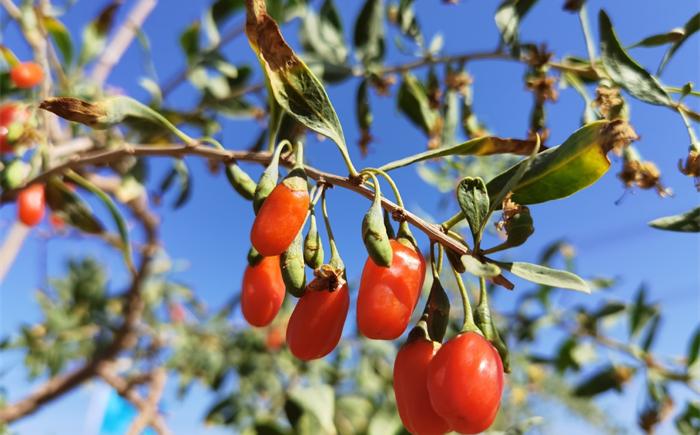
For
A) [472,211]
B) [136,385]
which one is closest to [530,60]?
[472,211]

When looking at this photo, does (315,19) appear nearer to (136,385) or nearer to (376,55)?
(376,55)

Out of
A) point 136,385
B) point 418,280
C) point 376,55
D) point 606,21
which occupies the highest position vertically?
point 376,55

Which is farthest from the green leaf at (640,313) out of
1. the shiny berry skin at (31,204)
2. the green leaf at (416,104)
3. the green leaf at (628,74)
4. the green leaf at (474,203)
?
the shiny berry skin at (31,204)

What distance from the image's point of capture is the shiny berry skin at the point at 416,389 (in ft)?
2.48

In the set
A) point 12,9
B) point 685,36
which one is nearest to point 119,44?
point 12,9

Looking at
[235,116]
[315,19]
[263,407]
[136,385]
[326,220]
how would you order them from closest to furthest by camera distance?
[326,220] < [315,19] < [235,116] < [263,407] < [136,385]

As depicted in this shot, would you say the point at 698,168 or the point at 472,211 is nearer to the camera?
the point at 472,211

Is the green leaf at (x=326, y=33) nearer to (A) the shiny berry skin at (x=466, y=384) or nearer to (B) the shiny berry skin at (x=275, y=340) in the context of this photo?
(A) the shiny berry skin at (x=466, y=384)

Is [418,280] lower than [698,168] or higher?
lower

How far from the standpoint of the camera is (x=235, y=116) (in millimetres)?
2150

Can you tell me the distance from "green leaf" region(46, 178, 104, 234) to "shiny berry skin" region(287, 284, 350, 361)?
0.84m

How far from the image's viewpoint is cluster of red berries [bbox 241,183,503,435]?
70 centimetres

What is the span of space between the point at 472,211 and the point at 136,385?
3.58m

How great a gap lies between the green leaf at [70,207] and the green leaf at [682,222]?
128cm
